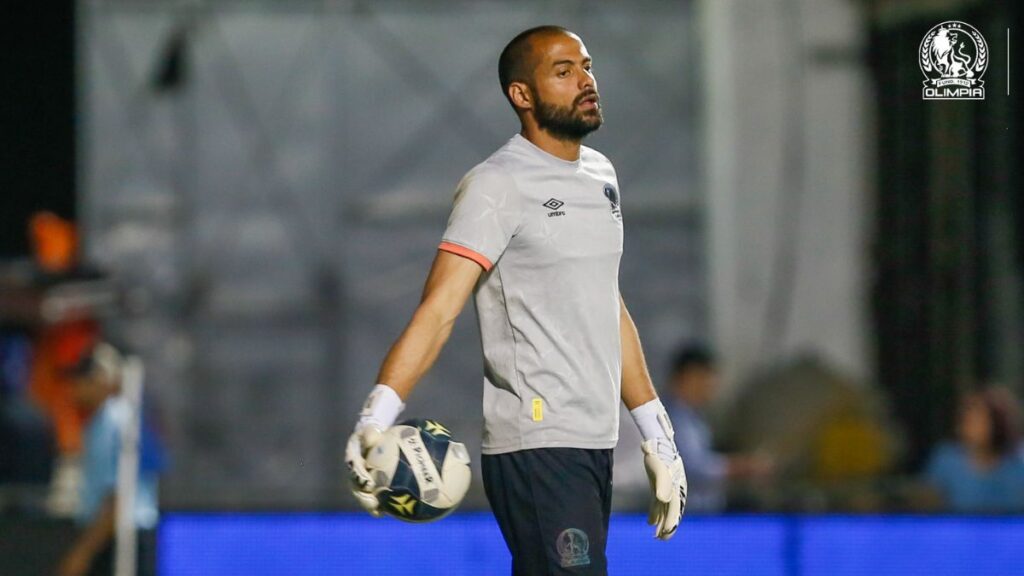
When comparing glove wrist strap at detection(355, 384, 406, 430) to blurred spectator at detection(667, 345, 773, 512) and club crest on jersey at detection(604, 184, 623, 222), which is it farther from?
blurred spectator at detection(667, 345, 773, 512)

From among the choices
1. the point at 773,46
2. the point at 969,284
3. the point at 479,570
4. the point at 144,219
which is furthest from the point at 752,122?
the point at 479,570

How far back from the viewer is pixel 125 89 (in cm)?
1439

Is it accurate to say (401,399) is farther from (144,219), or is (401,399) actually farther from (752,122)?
(144,219)

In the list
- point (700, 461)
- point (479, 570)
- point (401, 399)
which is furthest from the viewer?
point (700, 461)

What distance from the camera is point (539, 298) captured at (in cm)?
408

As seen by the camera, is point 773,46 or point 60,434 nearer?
point 60,434

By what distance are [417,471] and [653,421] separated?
0.75 metres

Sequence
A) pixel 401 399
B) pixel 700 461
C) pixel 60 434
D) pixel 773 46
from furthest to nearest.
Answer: pixel 773 46
pixel 60 434
pixel 700 461
pixel 401 399

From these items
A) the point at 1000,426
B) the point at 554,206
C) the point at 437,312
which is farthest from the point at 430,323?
the point at 1000,426

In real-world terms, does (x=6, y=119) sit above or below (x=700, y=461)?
above

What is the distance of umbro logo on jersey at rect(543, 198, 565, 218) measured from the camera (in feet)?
13.4

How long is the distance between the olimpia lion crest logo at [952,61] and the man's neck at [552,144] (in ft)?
5.37

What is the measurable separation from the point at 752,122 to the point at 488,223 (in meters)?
9.87

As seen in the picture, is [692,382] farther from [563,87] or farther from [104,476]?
[563,87]
